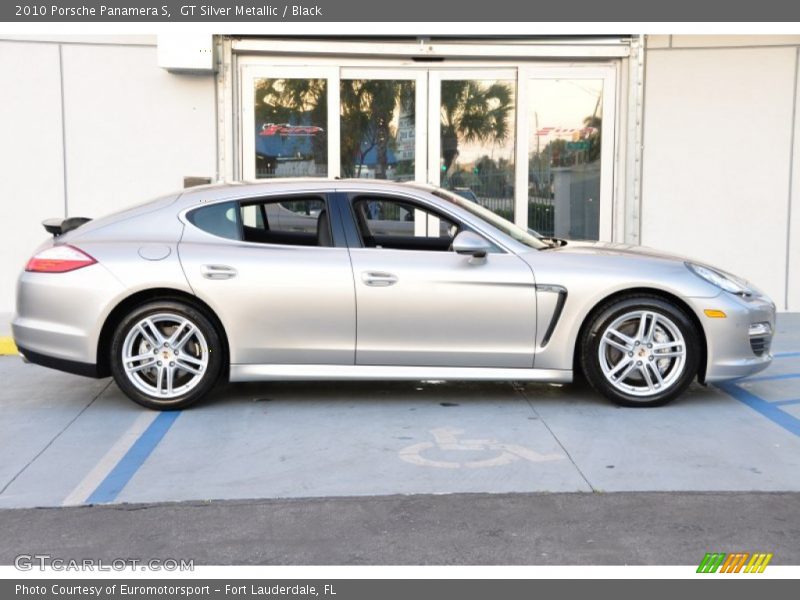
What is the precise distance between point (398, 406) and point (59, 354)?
2.27m

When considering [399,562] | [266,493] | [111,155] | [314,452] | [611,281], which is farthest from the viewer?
[111,155]

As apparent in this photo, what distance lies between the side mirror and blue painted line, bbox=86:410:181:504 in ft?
7.11

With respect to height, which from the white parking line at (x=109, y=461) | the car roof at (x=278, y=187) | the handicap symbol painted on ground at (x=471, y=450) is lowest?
the white parking line at (x=109, y=461)

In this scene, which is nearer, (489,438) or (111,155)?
(489,438)

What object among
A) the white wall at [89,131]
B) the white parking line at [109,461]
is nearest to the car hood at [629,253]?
the white parking line at [109,461]

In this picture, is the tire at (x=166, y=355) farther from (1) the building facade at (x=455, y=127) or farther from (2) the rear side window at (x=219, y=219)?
(1) the building facade at (x=455, y=127)

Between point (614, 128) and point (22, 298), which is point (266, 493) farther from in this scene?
point (614, 128)

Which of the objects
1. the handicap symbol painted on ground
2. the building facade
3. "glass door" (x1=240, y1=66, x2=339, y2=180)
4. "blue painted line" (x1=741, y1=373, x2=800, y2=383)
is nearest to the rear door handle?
the handicap symbol painted on ground

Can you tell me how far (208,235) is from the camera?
6.48 metres

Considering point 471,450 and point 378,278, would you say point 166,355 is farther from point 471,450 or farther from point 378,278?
point 471,450

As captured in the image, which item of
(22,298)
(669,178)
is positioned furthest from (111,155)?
(669,178)

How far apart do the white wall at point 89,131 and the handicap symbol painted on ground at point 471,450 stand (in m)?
6.06

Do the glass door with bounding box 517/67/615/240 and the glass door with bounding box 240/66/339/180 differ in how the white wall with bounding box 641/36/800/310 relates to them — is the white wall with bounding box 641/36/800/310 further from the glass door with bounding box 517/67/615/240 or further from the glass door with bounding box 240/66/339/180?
the glass door with bounding box 240/66/339/180

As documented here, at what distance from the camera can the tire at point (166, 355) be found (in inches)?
247
